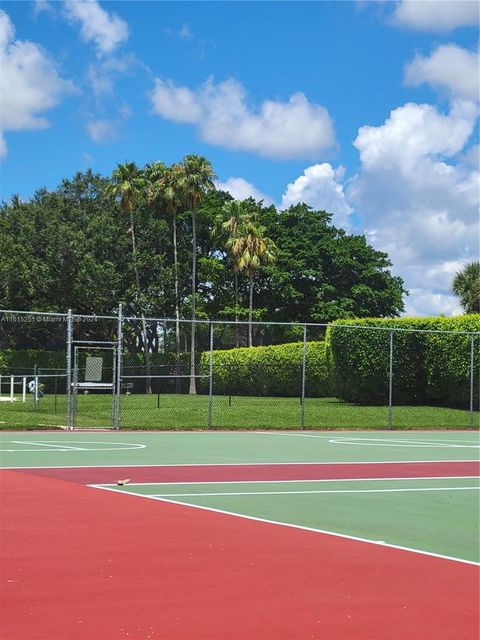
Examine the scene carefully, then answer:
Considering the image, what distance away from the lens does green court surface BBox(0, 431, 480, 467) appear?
48.7ft

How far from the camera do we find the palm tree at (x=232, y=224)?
54.0 m

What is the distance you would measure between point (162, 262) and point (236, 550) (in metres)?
48.8

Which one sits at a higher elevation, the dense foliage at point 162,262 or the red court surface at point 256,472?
the dense foliage at point 162,262

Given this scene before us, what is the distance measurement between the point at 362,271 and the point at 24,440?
4509cm

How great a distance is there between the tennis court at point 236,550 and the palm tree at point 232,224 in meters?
39.7

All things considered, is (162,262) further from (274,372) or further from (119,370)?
(119,370)

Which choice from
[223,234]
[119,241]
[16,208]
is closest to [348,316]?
[223,234]

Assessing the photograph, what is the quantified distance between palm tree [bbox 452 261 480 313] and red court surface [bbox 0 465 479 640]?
40.7 meters

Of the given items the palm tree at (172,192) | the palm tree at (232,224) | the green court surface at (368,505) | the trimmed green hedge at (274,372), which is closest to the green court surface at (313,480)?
the green court surface at (368,505)

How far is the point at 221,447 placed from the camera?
17.7m

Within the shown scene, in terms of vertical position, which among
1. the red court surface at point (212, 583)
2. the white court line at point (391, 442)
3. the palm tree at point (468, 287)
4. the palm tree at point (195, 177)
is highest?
the palm tree at point (195, 177)

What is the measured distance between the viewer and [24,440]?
18.2 meters

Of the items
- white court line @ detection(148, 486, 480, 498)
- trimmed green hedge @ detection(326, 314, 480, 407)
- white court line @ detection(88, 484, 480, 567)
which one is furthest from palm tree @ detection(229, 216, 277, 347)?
white court line @ detection(88, 484, 480, 567)

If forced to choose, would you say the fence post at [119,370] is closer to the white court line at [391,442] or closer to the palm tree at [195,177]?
the white court line at [391,442]
